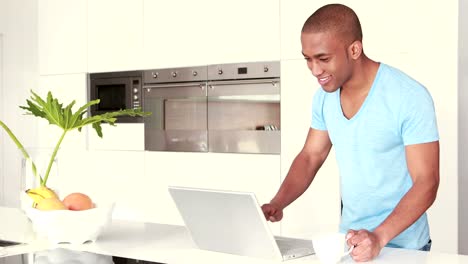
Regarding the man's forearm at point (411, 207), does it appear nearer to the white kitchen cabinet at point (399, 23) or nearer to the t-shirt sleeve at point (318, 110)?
the t-shirt sleeve at point (318, 110)

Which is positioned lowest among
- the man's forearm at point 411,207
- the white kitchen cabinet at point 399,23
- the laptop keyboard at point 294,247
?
the laptop keyboard at point 294,247

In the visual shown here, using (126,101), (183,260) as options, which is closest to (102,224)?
(183,260)

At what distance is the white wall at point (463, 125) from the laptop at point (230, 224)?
6.10 feet

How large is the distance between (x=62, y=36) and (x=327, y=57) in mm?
3420

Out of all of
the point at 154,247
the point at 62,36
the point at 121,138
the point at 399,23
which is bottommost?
the point at 154,247

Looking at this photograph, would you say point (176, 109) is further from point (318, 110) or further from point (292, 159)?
point (318, 110)

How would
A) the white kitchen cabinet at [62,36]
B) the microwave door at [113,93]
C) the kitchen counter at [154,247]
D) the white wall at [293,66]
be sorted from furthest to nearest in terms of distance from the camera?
the white kitchen cabinet at [62,36]
the microwave door at [113,93]
the white wall at [293,66]
the kitchen counter at [154,247]

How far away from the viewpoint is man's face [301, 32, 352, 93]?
81.4 inches

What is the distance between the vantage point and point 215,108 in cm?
441

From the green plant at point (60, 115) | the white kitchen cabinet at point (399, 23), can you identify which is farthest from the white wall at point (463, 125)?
the green plant at point (60, 115)

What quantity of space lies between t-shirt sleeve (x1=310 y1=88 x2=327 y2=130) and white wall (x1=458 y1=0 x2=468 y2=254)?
1315mm

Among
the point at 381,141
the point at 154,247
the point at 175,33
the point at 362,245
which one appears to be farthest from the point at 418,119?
the point at 175,33

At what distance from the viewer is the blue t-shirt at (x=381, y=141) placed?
2088 mm

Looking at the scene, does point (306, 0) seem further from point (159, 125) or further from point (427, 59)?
point (159, 125)
